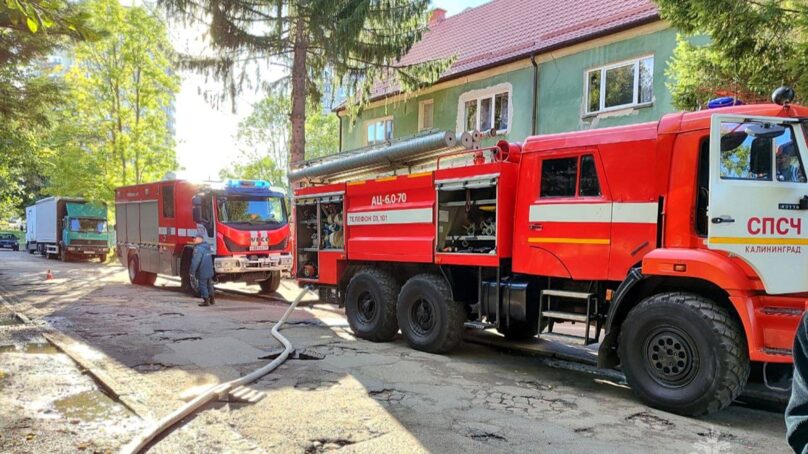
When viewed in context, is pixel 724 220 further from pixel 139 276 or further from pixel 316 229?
pixel 139 276

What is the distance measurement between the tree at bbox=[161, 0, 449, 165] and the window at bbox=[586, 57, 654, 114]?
4.11 m

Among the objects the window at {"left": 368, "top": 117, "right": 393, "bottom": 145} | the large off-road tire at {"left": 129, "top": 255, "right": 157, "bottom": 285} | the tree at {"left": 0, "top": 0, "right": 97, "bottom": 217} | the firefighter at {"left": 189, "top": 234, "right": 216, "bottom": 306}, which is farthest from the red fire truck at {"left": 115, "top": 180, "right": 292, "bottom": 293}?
the window at {"left": 368, "top": 117, "right": 393, "bottom": 145}

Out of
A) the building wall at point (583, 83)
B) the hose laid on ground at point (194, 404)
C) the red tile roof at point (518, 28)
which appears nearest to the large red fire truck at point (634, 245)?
the hose laid on ground at point (194, 404)

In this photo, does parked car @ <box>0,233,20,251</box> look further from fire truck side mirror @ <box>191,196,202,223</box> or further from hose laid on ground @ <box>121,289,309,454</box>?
hose laid on ground @ <box>121,289,309,454</box>

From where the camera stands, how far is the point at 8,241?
47562 mm

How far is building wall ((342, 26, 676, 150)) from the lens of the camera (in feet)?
41.1

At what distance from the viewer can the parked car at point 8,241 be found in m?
47.4

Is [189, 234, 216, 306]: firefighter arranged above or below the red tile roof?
below

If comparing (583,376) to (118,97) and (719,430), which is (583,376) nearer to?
(719,430)

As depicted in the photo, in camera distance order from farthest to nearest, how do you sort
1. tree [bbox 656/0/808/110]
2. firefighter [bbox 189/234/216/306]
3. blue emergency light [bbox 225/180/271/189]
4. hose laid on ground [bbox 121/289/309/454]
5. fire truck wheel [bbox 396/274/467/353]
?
blue emergency light [bbox 225/180/271/189], firefighter [bbox 189/234/216/306], fire truck wheel [bbox 396/274/467/353], tree [bbox 656/0/808/110], hose laid on ground [bbox 121/289/309/454]

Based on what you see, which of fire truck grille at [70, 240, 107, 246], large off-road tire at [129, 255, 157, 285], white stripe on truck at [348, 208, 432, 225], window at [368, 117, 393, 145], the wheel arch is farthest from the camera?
fire truck grille at [70, 240, 107, 246]

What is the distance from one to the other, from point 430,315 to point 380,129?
1397cm

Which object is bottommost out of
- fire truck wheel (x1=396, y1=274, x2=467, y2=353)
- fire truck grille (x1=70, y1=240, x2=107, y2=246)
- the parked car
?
the parked car

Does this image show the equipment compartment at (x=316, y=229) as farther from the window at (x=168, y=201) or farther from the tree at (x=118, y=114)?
A: the tree at (x=118, y=114)
